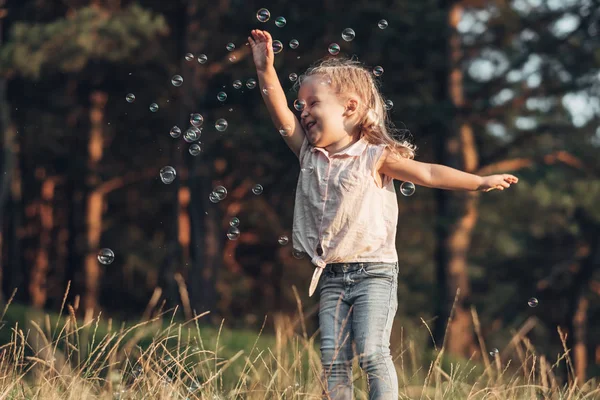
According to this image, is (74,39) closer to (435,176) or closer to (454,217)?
(454,217)

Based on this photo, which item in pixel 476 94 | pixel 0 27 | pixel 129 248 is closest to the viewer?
pixel 476 94

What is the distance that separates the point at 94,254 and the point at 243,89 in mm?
7084

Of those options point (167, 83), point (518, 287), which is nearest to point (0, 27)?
point (167, 83)

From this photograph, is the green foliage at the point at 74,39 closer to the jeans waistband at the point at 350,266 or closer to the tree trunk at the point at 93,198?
the tree trunk at the point at 93,198

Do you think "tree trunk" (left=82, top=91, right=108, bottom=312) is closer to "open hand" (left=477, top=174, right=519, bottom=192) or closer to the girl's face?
the girl's face

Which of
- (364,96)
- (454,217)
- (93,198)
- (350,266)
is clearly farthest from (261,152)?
(350,266)

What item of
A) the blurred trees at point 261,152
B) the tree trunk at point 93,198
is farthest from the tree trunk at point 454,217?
the tree trunk at point 93,198

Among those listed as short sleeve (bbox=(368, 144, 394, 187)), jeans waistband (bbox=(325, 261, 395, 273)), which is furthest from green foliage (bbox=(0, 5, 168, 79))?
jeans waistband (bbox=(325, 261, 395, 273))

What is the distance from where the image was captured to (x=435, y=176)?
3.69m

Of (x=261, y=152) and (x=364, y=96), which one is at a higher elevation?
(x=364, y=96)

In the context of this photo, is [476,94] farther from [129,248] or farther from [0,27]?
[129,248]

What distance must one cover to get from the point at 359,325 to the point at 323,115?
875mm

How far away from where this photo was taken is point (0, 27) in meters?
16.1

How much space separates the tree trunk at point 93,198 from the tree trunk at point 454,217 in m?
8.28
